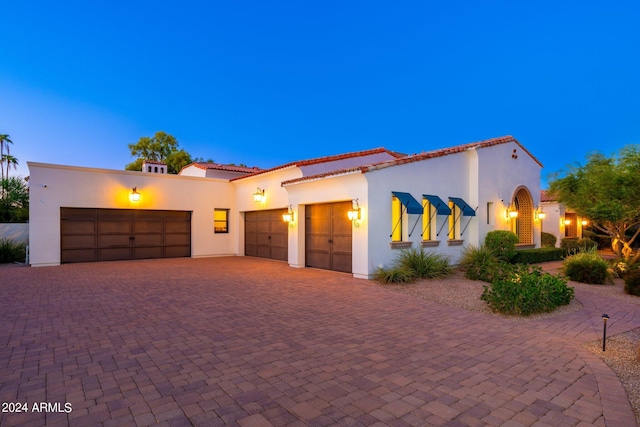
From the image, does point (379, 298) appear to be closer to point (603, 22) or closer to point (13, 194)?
point (13, 194)

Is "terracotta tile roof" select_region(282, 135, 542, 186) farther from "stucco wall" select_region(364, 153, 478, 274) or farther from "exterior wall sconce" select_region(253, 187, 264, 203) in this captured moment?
"exterior wall sconce" select_region(253, 187, 264, 203)

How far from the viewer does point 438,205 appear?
12641 mm

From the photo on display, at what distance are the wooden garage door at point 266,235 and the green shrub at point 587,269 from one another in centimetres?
1068

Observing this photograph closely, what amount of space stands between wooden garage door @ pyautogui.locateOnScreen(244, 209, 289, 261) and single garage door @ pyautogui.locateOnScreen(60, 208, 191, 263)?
3042 millimetres

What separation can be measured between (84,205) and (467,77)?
5682cm

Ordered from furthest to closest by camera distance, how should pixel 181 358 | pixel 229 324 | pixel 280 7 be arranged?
pixel 280 7 → pixel 229 324 → pixel 181 358

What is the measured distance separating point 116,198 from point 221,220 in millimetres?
5109

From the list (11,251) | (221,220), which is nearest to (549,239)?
(221,220)

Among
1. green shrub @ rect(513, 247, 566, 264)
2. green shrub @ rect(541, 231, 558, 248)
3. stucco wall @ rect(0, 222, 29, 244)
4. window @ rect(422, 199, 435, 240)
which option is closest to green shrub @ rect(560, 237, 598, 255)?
green shrub @ rect(541, 231, 558, 248)

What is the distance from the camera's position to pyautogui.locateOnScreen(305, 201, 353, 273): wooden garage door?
481 inches

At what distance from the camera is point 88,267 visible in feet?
45.5

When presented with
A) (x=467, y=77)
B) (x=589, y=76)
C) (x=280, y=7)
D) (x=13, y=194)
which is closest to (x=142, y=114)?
(x=13, y=194)

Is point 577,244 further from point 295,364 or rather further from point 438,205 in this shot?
point 295,364

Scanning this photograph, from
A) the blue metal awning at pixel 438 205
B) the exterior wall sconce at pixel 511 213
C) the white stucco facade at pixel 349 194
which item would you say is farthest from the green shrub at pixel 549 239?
the blue metal awning at pixel 438 205
